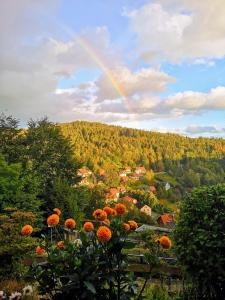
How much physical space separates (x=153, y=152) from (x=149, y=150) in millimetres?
1881

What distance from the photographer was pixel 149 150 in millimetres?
150250

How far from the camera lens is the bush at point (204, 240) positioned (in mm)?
5906

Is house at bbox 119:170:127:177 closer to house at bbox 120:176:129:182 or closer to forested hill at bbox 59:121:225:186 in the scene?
house at bbox 120:176:129:182

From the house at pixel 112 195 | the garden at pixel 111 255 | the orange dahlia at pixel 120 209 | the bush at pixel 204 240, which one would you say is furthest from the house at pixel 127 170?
the orange dahlia at pixel 120 209

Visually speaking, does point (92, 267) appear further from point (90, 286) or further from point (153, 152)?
point (153, 152)

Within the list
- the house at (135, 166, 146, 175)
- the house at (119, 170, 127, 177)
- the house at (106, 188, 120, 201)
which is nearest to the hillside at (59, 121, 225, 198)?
the house at (119, 170, 127, 177)

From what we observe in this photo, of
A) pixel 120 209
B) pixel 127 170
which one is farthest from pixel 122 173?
pixel 120 209

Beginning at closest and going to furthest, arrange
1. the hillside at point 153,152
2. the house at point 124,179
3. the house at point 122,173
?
the house at point 124,179 < the hillside at point 153,152 < the house at point 122,173

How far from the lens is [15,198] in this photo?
67.6 ft

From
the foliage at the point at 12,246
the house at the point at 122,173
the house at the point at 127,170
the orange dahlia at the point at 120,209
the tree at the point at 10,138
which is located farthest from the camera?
the house at the point at 127,170

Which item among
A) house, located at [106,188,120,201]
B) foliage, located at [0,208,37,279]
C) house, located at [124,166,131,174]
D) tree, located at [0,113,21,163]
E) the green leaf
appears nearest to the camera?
the green leaf

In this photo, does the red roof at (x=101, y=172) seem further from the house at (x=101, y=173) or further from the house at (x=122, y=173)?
the house at (x=122, y=173)

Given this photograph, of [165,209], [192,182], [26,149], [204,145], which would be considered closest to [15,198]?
[26,149]

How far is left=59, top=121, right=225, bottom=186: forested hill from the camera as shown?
404ft
